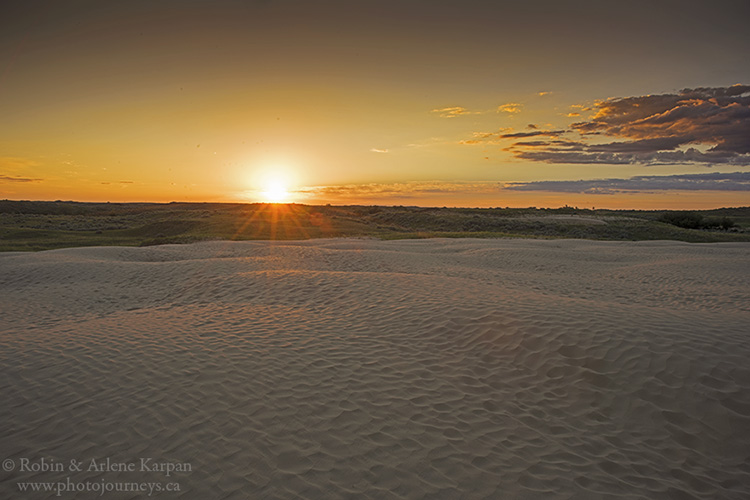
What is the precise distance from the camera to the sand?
16.3 ft

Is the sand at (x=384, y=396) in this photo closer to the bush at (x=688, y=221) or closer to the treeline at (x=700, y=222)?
the treeline at (x=700, y=222)

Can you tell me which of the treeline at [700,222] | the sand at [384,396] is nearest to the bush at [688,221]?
the treeline at [700,222]

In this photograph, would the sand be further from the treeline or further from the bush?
the bush

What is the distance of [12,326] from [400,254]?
20182mm

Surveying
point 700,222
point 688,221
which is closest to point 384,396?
point 688,221

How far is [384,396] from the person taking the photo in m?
6.96

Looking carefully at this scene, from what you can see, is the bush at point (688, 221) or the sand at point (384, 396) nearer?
the sand at point (384, 396)

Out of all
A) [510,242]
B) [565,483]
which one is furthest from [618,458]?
[510,242]

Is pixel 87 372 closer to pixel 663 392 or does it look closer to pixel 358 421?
pixel 358 421

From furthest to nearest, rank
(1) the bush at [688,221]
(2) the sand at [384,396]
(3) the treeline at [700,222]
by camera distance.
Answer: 1. (1) the bush at [688,221]
2. (3) the treeline at [700,222]
3. (2) the sand at [384,396]

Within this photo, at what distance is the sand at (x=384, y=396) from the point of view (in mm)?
4965

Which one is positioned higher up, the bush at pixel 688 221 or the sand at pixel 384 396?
the bush at pixel 688 221

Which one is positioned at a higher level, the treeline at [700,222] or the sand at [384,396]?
the treeline at [700,222]

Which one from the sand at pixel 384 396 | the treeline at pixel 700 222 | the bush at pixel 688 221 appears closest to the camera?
the sand at pixel 384 396
